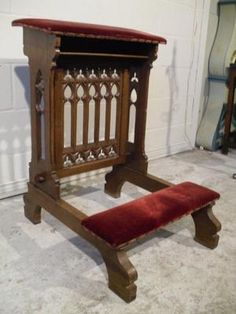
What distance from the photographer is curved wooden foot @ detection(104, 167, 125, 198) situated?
2.15 metres

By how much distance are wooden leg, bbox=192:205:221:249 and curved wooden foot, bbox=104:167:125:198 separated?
1.90 ft

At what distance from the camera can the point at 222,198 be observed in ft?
7.52

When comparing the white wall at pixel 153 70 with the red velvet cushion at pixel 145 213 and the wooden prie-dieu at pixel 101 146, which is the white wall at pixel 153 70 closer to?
the wooden prie-dieu at pixel 101 146

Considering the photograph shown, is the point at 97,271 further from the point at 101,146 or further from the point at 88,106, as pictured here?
the point at 88,106

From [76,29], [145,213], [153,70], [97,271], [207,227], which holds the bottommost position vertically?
[97,271]

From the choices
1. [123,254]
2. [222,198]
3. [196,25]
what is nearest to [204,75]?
[196,25]

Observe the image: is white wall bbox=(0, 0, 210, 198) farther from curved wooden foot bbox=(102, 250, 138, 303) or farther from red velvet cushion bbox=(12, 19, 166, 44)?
curved wooden foot bbox=(102, 250, 138, 303)

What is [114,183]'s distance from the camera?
2.20 meters

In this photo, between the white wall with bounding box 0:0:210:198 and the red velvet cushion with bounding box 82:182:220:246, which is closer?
the red velvet cushion with bounding box 82:182:220:246

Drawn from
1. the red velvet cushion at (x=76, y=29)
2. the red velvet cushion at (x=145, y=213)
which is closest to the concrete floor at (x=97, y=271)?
the red velvet cushion at (x=145, y=213)

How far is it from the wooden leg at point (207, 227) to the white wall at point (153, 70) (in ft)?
3.68

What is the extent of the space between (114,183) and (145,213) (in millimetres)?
804

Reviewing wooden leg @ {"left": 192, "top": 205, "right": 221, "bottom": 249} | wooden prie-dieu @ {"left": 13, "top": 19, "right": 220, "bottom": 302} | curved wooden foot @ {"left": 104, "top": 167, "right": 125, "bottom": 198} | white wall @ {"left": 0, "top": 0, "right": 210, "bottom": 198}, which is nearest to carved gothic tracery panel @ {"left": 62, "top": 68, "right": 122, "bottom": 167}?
wooden prie-dieu @ {"left": 13, "top": 19, "right": 220, "bottom": 302}

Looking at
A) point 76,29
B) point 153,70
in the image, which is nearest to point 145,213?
point 76,29
